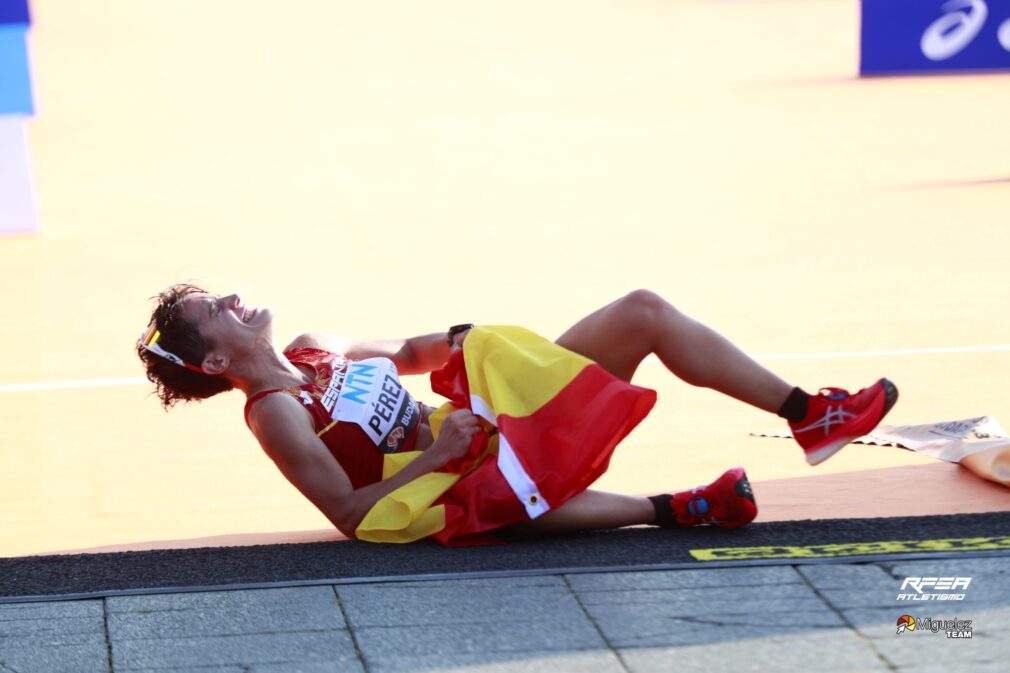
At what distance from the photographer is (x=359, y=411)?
4.69 metres

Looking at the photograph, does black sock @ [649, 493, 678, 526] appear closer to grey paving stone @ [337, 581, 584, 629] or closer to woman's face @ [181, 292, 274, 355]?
grey paving stone @ [337, 581, 584, 629]

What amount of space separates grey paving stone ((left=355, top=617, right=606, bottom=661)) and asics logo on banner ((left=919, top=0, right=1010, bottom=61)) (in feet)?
41.0

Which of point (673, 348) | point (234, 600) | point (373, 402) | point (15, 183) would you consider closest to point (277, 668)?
point (234, 600)

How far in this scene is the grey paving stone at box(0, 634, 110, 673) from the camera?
350cm

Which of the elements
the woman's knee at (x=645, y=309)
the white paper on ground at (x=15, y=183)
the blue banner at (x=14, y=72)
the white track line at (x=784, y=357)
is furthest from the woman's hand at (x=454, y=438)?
the blue banner at (x=14, y=72)

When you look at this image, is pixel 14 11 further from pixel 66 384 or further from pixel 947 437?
pixel 947 437

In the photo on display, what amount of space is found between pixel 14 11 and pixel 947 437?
833 cm

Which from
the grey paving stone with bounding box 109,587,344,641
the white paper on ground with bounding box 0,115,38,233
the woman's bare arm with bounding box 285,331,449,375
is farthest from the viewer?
the white paper on ground with bounding box 0,115,38,233

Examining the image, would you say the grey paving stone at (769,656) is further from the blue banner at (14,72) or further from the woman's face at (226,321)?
the blue banner at (14,72)

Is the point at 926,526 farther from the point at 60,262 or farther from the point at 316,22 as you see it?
the point at 316,22

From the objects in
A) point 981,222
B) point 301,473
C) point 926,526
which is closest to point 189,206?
point 981,222

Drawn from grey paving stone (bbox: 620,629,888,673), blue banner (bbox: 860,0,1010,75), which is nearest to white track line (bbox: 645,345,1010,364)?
grey paving stone (bbox: 620,629,888,673)

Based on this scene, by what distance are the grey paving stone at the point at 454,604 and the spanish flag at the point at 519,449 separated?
497 millimetres

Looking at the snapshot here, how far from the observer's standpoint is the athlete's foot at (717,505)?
14.5 ft
